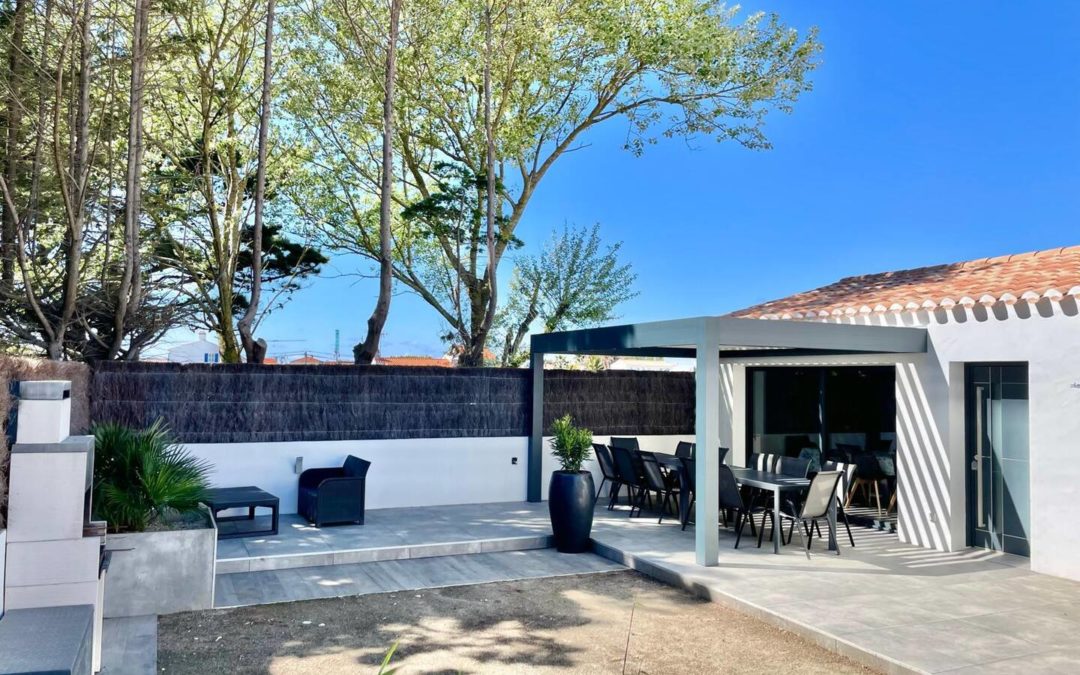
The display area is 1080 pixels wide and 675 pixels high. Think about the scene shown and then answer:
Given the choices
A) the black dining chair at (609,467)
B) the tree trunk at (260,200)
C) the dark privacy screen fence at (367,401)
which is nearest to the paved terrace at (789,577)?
the black dining chair at (609,467)

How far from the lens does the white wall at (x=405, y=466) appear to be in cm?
923

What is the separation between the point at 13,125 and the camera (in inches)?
327

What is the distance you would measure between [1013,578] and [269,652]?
6209mm

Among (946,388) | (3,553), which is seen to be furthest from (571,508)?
(3,553)

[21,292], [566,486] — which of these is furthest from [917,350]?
[21,292]

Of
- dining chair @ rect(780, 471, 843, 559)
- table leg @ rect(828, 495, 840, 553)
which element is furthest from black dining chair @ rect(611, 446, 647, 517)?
table leg @ rect(828, 495, 840, 553)

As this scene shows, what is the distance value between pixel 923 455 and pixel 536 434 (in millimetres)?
4941

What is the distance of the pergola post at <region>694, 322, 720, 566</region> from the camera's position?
23.0 feet

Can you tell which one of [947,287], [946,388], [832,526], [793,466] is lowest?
[832,526]

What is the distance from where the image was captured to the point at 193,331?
14742mm

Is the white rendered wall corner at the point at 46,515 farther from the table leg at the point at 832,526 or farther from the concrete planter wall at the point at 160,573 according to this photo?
the table leg at the point at 832,526

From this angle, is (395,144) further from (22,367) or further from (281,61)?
(22,367)

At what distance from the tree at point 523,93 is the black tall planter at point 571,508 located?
6751 mm

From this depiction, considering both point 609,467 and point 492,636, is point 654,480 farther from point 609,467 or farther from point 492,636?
point 492,636
